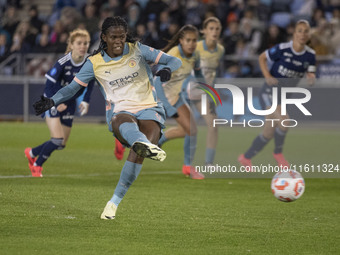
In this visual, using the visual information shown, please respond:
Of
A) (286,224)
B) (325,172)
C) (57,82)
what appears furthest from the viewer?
(325,172)

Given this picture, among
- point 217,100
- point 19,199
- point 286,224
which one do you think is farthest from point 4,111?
point 286,224

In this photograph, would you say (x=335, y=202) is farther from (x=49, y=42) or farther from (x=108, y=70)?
(x=49, y=42)

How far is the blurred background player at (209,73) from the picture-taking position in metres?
11.9

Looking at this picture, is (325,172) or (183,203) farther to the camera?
(325,172)

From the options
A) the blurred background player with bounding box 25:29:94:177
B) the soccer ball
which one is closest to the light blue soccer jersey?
the blurred background player with bounding box 25:29:94:177

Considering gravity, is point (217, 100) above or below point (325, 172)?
above

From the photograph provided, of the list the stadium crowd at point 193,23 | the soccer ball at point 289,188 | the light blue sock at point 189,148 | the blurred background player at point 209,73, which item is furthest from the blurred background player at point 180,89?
the stadium crowd at point 193,23

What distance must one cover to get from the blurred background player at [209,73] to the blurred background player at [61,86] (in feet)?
6.11

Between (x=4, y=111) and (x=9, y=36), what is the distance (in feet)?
11.9

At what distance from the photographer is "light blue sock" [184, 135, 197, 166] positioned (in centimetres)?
1168

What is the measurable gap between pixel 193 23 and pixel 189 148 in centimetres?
1034

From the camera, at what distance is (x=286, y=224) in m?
7.40

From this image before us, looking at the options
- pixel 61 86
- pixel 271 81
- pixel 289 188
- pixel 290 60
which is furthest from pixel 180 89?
pixel 289 188

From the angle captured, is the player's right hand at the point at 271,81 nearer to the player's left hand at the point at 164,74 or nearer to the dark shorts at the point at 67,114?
the dark shorts at the point at 67,114
